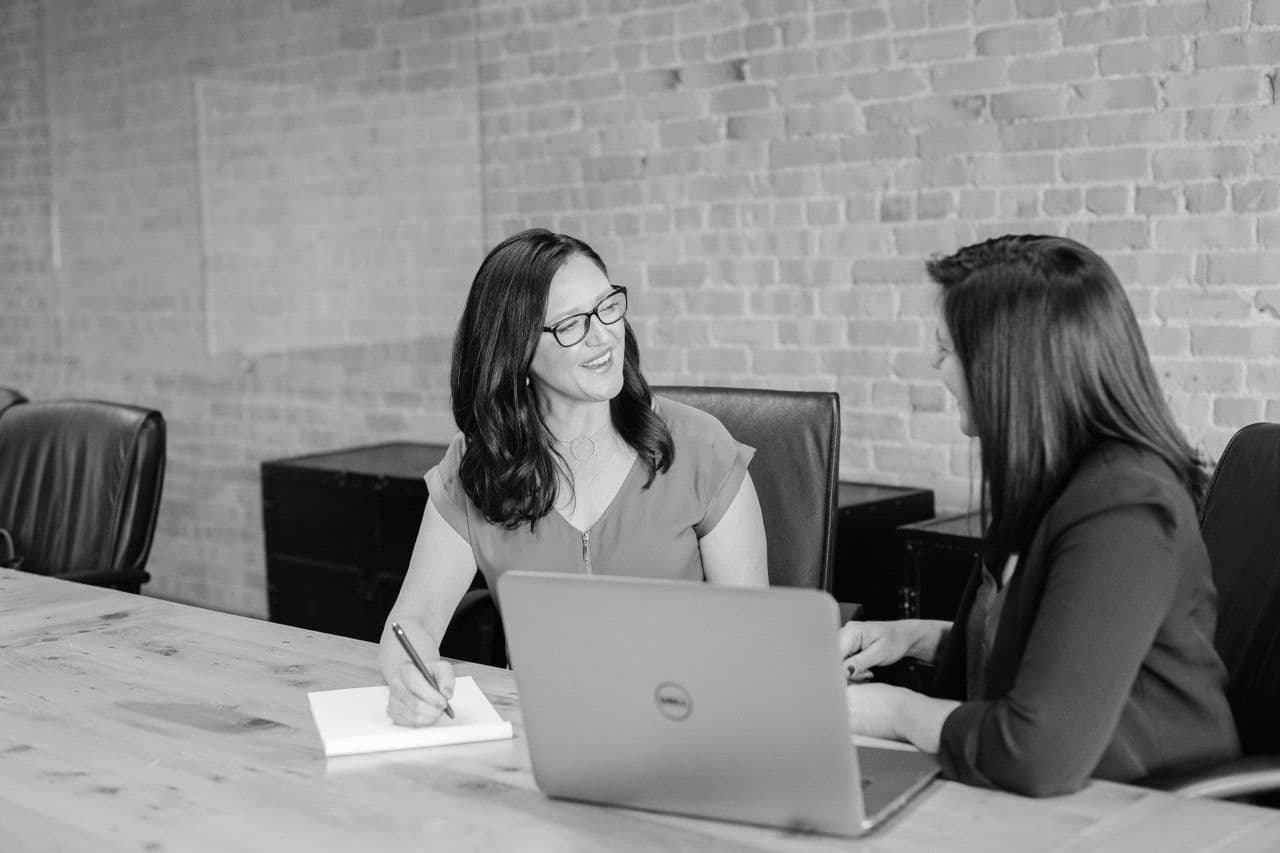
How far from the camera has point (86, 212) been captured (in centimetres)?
570

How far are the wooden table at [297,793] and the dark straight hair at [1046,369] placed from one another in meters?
0.32

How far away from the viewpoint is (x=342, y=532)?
4.19m

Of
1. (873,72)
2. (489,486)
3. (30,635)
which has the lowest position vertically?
(30,635)

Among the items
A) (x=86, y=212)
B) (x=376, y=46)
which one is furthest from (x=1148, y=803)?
(x=86, y=212)

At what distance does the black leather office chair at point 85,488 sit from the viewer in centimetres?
322

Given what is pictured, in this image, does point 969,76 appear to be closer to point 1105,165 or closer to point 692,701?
point 1105,165

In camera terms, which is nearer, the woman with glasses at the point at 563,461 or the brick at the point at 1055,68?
the woman with glasses at the point at 563,461

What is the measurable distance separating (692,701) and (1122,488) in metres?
0.48

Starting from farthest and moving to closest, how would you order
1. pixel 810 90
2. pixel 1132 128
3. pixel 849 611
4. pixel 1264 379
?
pixel 810 90 < pixel 1132 128 < pixel 1264 379 < pixel 849 611

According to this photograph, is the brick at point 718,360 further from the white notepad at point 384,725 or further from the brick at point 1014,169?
the white notepad at point 384,725

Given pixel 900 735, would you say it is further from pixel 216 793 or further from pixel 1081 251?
pixel 216 793

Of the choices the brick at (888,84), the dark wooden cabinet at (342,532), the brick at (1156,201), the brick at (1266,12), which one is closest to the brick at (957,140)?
the brick at (888,84)

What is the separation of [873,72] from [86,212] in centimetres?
342

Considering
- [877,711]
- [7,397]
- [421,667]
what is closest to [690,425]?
[421,667]
